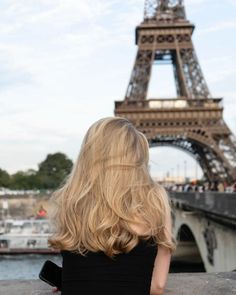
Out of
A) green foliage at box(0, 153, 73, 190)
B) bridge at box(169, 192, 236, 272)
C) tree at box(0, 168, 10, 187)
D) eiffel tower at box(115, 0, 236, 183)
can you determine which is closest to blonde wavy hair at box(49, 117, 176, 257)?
bridge at box(169, 192, 236, 272)

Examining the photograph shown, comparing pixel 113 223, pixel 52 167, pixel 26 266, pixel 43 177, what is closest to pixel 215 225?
pixel 26 266

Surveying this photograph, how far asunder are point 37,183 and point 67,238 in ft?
343

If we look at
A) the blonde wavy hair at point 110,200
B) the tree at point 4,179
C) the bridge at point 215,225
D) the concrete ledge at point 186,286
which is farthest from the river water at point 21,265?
the tree at point 4,179

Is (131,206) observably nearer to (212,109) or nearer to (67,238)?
(67,238)

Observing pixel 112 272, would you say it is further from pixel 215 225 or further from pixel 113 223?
pixel 215 225

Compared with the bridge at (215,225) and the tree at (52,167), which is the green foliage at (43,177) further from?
the bridge at (215,225)

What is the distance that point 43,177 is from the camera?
108 metres

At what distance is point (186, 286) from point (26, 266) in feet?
109

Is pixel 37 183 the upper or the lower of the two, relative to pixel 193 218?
upper

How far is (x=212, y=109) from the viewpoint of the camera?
5772cm

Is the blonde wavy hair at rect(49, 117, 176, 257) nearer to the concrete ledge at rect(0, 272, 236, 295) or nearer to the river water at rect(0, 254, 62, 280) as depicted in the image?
the concrete ledge at rect(0, 272, 236, 295)

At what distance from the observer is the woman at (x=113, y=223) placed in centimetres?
271

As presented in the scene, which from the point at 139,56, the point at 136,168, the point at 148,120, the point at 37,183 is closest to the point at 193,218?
the point at 136,168

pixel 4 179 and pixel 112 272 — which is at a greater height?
pixel 4 179
